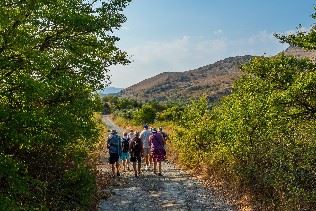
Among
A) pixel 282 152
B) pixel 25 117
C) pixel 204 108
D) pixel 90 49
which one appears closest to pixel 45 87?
pixel 25 117

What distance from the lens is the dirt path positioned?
14938mm

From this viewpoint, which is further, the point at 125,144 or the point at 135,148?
the point at 125,144

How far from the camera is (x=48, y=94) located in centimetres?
1021

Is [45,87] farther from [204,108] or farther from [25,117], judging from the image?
[204,108]

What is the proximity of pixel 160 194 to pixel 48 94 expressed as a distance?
747cm

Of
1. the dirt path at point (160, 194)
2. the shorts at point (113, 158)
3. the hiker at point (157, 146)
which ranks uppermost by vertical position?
the hiker at point (157, 146)

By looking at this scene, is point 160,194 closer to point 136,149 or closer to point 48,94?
point 136,149

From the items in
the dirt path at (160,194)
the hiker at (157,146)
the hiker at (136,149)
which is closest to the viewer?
the dirt path at (160,194)

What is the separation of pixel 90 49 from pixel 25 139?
487cm

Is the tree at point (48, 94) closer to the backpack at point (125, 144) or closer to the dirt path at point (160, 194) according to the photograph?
the dirt path at point (160, 194)

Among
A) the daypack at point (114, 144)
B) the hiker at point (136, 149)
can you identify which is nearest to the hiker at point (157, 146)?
the hiker at point (136, 149)

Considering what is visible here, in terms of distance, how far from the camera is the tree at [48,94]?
356 inches

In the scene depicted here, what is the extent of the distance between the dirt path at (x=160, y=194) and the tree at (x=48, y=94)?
8.07ft

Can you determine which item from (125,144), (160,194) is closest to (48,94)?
(160,194)
